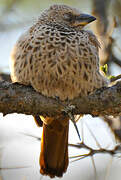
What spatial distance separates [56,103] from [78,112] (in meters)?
0.20

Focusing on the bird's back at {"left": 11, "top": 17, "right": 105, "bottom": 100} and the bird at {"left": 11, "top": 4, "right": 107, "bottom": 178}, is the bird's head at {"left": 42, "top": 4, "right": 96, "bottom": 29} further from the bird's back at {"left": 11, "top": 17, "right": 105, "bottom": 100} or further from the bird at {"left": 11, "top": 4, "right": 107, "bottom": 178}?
the bird's back at {"left": 11, "top": 17, "right": 105, "bottom": 100}

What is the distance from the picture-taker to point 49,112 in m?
3.56

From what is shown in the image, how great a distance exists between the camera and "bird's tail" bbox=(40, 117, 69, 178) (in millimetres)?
4215

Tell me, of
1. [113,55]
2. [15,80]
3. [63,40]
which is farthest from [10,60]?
[113,55]

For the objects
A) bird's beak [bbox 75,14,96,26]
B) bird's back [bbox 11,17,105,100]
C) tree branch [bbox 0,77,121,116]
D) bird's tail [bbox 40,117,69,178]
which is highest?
bird's beak [bbox 75,14,96,26]

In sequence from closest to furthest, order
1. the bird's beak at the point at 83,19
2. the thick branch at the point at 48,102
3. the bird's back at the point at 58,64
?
the thick branch at the point at 48,102, the bird's back at the point at 58,64, the bird's beak at the point at 83,19

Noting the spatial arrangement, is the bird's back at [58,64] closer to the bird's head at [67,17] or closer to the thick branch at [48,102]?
the thick branch at [48,102]

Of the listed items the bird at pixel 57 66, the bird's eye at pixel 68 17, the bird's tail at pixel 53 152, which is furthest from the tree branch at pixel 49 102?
the bird's eye at pixel 68 17

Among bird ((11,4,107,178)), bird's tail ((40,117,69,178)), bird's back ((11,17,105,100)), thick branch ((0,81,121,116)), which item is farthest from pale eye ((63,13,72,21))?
bird's tail ((40,117,69,178))

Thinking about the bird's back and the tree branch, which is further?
the bird's back

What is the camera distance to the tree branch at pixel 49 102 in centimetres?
346

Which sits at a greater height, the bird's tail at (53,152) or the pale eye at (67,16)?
the pale eye at (67,16)

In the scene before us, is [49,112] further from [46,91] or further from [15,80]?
[15,80]

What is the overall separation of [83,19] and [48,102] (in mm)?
1047
